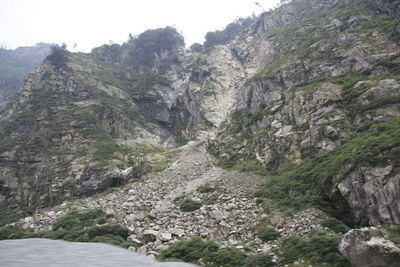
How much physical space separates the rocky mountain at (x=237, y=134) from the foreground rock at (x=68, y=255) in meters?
2.14

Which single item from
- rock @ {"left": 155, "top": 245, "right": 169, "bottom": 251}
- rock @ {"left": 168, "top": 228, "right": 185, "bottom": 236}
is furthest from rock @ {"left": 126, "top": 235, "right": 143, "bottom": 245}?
rock @ {"left": 168, "top": 228, "right": 185, "bottom": 236}

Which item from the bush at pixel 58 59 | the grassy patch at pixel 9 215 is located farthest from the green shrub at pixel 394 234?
the bush at pixel 58 59

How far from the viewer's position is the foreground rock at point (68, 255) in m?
13.0

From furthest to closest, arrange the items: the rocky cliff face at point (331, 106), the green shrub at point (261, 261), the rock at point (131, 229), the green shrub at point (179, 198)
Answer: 1. the green shrub at point (179, 198)
2. the rock at point (131, 229)
3. the rocky cliff face at point (331, 106)
4. the green shrub at point (261, 261)

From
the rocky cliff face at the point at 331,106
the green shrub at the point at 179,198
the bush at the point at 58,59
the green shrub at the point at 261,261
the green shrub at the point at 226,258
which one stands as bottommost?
the green shrub at the point at 179,198

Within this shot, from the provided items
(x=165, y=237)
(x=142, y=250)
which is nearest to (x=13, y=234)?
(x=142, y=250)

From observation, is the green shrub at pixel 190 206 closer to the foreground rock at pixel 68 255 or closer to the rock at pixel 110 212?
the rock at pixel 110 212

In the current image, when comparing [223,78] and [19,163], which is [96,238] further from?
[223,78]

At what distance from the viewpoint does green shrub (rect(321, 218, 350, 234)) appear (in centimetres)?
1409

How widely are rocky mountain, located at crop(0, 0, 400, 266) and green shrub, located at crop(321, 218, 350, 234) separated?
0.49m

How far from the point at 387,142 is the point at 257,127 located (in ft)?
78.2

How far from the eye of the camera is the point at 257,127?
39312 mm

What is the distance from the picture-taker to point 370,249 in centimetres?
924

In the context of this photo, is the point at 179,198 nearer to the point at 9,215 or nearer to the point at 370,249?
the point at 370,249
